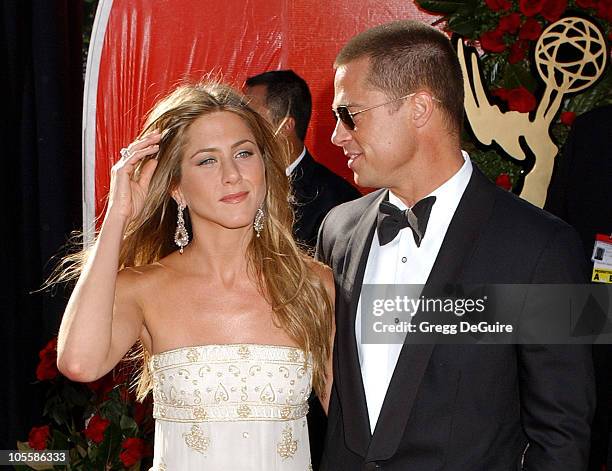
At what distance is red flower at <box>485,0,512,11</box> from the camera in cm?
442

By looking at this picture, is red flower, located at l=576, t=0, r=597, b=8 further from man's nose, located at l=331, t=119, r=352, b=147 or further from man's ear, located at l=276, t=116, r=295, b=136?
man's nose, located at l=331, t=119, r=352, b=147

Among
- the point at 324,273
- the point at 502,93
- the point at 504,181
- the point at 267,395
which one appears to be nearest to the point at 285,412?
the point at 267,395

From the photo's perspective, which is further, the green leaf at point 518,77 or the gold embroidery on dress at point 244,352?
the green leaf at point 518,77

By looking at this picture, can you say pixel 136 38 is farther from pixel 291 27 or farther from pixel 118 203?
pixel 118 203

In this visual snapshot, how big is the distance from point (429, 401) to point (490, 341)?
0.21m

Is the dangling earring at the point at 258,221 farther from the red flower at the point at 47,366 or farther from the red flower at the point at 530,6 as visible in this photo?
the red flower at the point at 530,6

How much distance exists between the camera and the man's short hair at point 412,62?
2.67 meters

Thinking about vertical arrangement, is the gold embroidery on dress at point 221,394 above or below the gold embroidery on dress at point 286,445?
above

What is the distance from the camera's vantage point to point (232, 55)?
4.98m

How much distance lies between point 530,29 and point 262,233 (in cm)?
210

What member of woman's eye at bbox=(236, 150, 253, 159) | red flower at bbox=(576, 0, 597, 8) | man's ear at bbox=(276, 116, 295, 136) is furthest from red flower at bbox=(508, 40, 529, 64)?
woman's eye at bbox=(236, 150, 253, 159)

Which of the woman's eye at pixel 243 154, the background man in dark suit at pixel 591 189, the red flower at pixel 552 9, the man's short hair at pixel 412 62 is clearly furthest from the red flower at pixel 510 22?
the woman's eye at pixel 243 154

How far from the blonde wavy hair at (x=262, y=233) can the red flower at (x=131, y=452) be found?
93 cm

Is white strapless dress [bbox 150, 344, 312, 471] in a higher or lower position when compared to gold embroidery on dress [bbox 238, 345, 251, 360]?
lower
